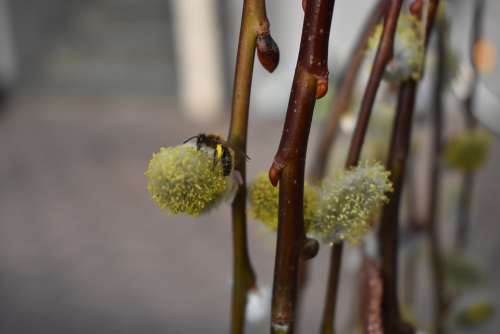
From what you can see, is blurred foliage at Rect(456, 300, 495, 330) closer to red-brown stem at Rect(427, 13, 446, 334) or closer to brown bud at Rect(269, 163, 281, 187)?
red-brown stem at Rect(427, 13, 446, 334)

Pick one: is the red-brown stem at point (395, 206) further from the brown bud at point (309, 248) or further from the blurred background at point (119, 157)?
the blurred background at point (119, 157)

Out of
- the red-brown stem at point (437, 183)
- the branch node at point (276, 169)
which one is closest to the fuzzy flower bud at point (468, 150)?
the red-brown stem at point (437, 183)

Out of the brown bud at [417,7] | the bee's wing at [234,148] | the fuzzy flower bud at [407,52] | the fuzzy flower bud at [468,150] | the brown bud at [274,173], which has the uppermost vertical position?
the brown bud at [417,7]

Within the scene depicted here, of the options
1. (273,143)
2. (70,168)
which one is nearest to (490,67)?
(273,143)

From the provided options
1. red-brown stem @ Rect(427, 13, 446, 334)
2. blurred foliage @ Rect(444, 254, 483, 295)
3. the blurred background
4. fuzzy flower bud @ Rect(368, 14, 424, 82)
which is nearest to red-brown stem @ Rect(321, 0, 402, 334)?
fuzzy flower bud @ Rect(368, 14, 424, 82)

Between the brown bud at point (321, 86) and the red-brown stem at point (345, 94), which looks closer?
the brown bud at point (321, 86)

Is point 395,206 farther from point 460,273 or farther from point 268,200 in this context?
point 460,273
